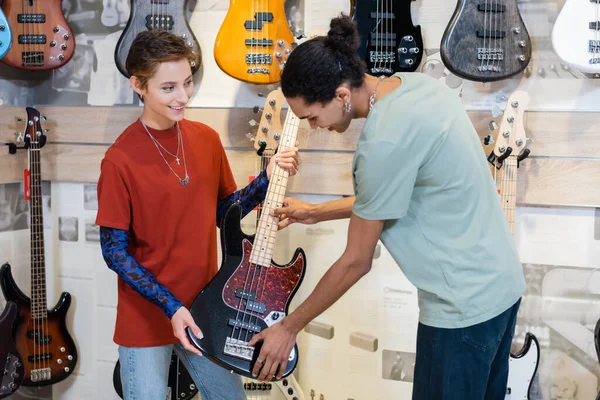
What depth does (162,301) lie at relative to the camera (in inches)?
71.3

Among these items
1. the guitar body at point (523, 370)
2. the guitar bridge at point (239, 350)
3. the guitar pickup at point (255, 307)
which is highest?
the guitar pickup at point (255, 307)

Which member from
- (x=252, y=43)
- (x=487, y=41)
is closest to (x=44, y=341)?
(x=252, y=43)

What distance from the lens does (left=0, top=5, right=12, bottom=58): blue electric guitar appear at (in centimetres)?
242

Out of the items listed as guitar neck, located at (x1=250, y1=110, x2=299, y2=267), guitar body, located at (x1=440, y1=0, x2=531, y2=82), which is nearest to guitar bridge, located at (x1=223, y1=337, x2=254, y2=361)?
guitar neck, located at (x1=250, y1=110, x2=299, y2=267)

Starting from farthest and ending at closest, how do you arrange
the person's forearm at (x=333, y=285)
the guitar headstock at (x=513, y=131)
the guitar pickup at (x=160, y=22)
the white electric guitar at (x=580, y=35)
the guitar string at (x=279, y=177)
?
the guitar pickup at (x=160, y=22)
the guitar headstock at (x=513, y=131)
the white electric guitar at (x=580, y=35)
the guitar string at (x=279, y=177)
the person's forearm at (x=333, y=285)

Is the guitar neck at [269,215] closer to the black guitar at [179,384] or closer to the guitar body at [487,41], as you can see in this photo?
the guitar body at [487,41]

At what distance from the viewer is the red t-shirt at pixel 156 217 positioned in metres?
1.85

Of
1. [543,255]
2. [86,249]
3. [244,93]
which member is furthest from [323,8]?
[86,249]

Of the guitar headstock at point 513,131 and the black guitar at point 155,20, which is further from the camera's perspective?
the black guitar at point 155,20

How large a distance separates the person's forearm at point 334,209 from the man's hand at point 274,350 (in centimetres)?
42

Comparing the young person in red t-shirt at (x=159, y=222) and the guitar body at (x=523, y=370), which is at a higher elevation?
the young person in red t-shirt at (x=159, y=222)

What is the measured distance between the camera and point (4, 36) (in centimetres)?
242

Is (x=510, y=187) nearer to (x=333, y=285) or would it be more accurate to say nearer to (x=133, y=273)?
(x=333, y=285)

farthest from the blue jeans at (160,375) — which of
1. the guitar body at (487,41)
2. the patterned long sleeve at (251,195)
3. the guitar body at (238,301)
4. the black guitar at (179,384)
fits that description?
the guitar body at (487,41)
